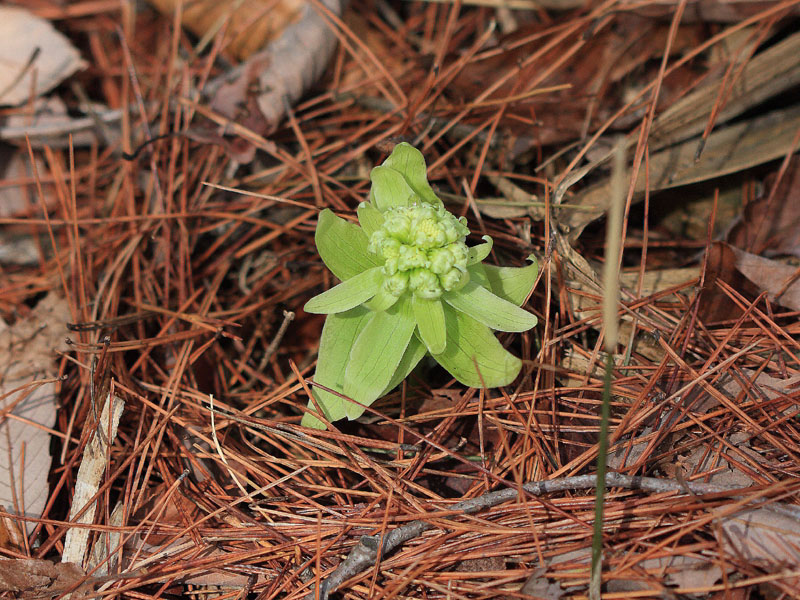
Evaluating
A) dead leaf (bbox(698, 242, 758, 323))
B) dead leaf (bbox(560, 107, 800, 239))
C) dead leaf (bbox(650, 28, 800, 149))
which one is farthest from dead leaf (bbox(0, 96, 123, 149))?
dead leaf (bbox(698, 242, 758, 323))

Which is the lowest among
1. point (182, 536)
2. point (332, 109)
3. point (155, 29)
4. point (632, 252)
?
point (182, 536)


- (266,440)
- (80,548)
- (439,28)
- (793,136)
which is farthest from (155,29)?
(793,136)

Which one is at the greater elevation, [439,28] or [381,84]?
[439,28]

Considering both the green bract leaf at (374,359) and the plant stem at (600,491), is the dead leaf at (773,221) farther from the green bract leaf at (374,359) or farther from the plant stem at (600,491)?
the green bract leaf at (374,359)

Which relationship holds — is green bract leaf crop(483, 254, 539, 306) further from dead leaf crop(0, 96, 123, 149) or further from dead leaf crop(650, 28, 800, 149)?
dead leaf crop(0, 96, 123, 149)

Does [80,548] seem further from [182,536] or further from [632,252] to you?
[632,252]

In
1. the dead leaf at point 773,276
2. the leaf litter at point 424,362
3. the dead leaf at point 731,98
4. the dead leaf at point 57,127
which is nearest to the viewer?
the leaf litter at point 424,362

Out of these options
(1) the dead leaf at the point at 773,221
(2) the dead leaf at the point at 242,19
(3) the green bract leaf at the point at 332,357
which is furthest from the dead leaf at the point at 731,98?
(2) the dead leaf at the point at 242,19

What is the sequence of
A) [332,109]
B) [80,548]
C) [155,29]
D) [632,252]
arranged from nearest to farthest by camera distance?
[80,548] → [632,252] → [332,109] → [155,29]
